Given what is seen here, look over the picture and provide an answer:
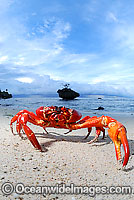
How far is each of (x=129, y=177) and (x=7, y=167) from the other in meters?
1.82

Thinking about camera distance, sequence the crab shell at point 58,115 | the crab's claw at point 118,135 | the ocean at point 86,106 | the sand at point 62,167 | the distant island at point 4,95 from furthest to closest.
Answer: the distant island at point 4,95 < the ocean at point 86,106 < the crab shell at point 58,115 < the crab's claw at point 118,135 < the sand at point 62,167

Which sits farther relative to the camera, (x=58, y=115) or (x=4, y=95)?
(x=4, y=95)

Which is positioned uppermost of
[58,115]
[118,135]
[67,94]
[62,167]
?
[67,94]

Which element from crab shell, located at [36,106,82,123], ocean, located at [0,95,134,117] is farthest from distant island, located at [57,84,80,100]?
crab shell, located at [36,106,82,123]

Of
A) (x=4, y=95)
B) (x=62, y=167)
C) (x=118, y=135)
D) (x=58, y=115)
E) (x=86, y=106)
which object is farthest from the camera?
(x=4, y=95)

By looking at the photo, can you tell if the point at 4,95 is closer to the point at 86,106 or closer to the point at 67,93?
the point at 67,93

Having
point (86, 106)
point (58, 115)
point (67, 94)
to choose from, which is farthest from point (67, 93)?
point (58, 115)

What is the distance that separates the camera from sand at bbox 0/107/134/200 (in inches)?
85.0

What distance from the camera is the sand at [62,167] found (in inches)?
85.0

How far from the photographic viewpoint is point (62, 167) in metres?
2.67

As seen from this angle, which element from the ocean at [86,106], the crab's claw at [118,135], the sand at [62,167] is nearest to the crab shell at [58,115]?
the sand at [62,167]

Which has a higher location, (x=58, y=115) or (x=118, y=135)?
(x=58, y=115)

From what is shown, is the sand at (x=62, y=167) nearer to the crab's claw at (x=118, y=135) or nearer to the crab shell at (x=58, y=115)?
the crab's claw at (x=118, y=135)

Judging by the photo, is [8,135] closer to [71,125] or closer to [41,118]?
[41,118]
